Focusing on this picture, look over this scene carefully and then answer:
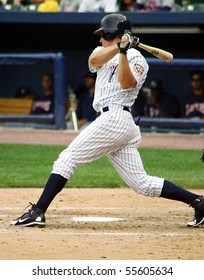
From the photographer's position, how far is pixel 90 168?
10.7m

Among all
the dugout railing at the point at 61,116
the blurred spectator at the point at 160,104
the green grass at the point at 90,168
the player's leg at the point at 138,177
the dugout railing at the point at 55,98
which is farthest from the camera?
the dugout railing at the point at 55,98

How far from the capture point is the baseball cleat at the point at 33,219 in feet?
21.8

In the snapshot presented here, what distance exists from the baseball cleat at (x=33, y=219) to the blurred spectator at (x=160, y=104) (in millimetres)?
7977

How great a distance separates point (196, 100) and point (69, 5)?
11.1ft

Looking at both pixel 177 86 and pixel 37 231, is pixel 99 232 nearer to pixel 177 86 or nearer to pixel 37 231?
pixel 37 231

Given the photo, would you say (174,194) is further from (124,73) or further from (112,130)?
(124,73)

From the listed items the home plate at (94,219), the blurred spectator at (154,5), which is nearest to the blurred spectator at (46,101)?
the blurred spectator at (154,5)

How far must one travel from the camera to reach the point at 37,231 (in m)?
6.53

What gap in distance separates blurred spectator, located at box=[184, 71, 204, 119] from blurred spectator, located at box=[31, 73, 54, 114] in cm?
222

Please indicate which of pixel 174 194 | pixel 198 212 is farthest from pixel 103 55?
pixel 198 212

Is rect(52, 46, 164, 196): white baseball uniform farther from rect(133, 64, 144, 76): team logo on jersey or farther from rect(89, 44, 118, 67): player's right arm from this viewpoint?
rect(89, 44, 118, 67): player's right arm

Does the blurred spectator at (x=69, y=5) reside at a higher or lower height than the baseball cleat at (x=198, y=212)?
higher

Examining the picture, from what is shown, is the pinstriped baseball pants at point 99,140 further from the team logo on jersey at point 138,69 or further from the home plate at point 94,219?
the home plate at point 94,219

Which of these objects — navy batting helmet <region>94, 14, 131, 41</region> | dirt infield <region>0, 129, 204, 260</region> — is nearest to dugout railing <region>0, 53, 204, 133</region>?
dirt infield <region>0, 129, 204, 260</region>
